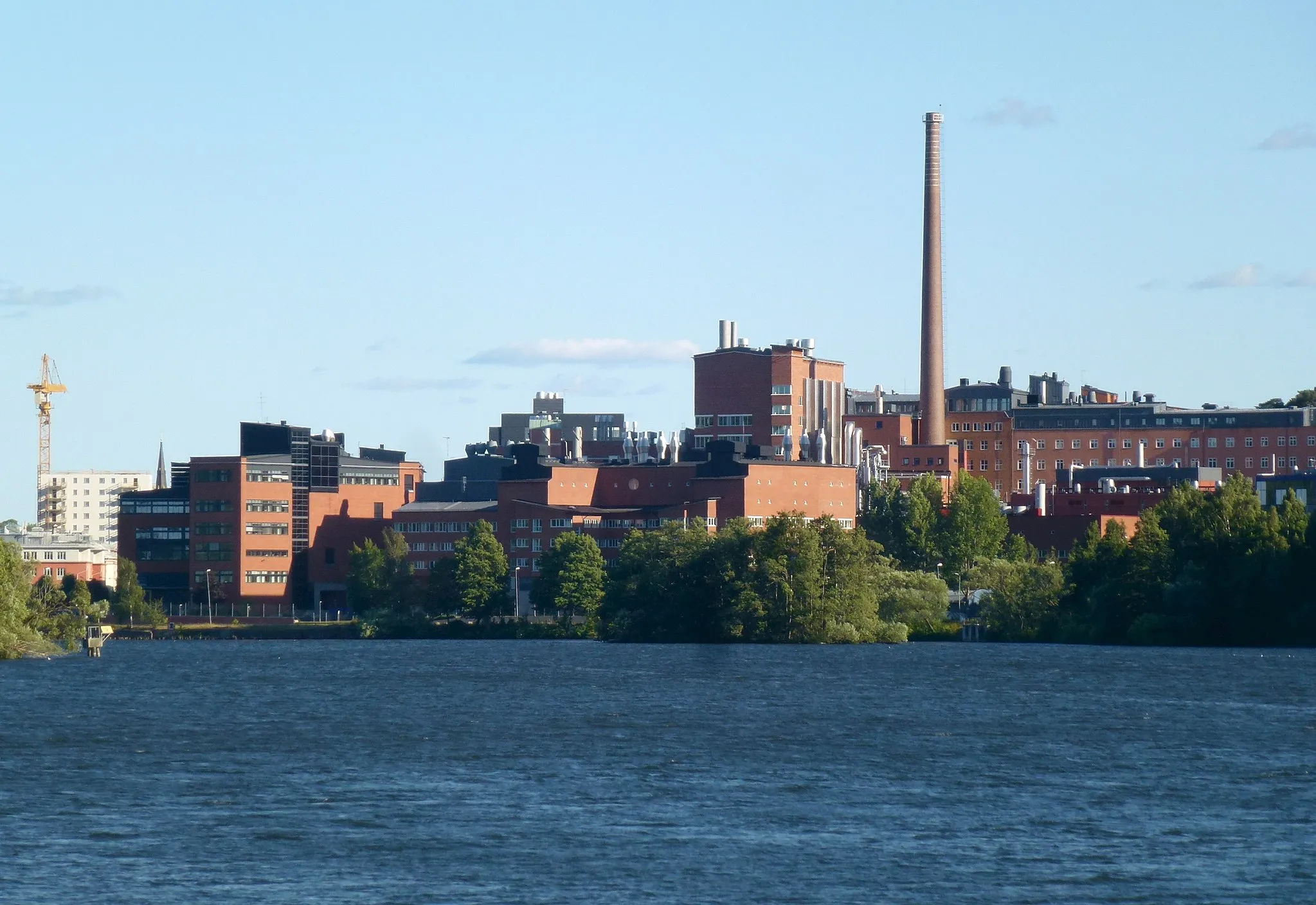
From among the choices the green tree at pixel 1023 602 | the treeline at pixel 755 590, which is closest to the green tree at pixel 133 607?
the treeline at pixel 755 590

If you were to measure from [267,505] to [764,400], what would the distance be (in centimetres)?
4724

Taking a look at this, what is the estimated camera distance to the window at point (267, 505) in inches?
7042

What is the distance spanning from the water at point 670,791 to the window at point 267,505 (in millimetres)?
87329

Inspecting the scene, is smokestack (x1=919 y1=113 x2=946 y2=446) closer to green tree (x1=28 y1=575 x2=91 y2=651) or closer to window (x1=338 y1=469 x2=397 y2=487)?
window (x1=338 y1=469 x2=397 y2=487)

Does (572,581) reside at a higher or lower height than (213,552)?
lower

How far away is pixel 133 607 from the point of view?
169375 millimetres

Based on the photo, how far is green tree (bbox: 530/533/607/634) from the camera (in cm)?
15075

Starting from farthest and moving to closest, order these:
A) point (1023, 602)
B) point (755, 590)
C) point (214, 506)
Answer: point (214, 506), point (1023, 602), point (755, 590)

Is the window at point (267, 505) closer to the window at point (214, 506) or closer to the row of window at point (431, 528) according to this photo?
the window at point (214, 506)

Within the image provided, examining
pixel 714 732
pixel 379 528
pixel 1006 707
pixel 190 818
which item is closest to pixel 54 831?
pixel 190 818

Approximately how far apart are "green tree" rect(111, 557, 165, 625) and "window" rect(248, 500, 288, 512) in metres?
12.0

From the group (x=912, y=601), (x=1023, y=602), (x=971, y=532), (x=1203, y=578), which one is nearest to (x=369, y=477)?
(x=971, y=532)

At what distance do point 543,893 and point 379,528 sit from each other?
15367cm

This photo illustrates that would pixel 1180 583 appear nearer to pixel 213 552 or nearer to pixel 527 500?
pixel 527 500
